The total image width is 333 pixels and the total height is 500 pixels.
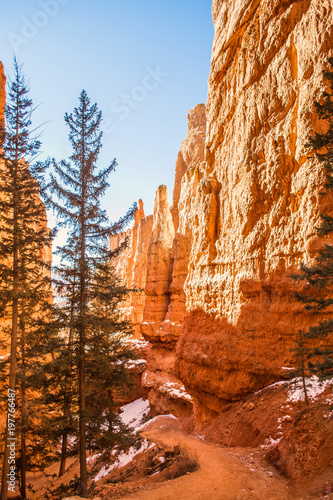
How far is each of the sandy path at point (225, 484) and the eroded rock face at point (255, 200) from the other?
130 inches

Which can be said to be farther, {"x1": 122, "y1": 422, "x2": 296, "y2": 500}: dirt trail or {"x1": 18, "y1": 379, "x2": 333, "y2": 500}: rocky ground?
{"x1": 122, "y1": 422, "x2": 296, "y2": 500}: dirt trail

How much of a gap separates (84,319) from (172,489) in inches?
214

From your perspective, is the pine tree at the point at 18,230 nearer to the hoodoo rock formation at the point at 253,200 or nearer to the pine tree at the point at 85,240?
the pine tree at the point at 85,240

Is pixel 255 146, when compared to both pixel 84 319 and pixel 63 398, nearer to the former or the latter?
pixel 84 319

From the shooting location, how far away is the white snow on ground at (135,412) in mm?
26236

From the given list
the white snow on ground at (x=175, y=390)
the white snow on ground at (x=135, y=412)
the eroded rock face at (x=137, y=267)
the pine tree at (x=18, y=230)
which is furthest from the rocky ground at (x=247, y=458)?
the eroded rock face at (x=137, y=267)

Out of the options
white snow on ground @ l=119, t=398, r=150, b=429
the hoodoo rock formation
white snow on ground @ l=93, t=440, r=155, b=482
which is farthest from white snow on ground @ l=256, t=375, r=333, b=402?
white snow on ground @ l=119, t=398, r=150, b=429

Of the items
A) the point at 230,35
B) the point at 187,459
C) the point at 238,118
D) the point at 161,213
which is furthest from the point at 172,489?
the point at 161,213

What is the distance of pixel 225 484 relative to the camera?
7.93 metres

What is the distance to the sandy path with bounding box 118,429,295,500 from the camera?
725 centimetres

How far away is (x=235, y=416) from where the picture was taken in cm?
1229

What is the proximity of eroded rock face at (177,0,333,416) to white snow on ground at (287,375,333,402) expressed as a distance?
88 centimetres

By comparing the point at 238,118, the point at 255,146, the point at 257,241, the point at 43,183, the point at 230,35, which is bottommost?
the point at 257,241

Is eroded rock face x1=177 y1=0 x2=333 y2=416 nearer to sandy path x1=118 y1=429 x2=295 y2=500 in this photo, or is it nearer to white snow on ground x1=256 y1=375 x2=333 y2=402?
white snow on ground x1=256 y1=375 x2=333 y2=402
